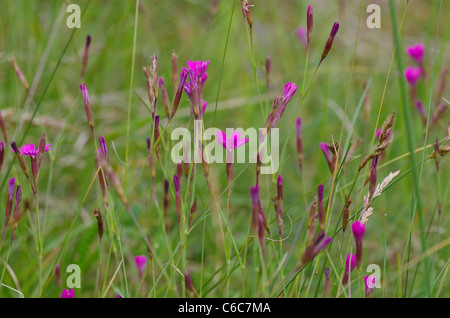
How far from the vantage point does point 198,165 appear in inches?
52.3

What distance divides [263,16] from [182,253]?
186cm

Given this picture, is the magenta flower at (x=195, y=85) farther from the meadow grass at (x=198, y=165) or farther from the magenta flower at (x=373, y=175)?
the magenta flower at (x=373, y=175)

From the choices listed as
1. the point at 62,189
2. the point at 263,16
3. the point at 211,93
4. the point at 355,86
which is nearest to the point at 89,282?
the point at 62,189

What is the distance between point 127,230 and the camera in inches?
44.3

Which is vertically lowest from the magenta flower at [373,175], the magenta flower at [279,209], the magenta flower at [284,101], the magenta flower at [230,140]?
the magenta flower at [279,209]

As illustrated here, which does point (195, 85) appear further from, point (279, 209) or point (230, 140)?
point (279, 209)

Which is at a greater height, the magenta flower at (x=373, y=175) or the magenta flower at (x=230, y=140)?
the magenta flower at (x=230, y=140)

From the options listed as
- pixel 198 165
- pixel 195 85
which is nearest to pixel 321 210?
pixel 195 85

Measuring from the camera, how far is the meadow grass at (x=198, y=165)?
2.93ft

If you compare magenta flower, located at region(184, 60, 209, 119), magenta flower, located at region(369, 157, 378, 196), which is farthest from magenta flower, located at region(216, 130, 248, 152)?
magenta flower, located at region(369, 157, 378, 196)

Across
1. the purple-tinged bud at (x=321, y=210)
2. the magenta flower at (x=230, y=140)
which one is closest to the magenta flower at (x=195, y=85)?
the magenta flower at (x=230, y=140)

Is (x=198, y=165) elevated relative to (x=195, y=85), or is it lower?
lower
